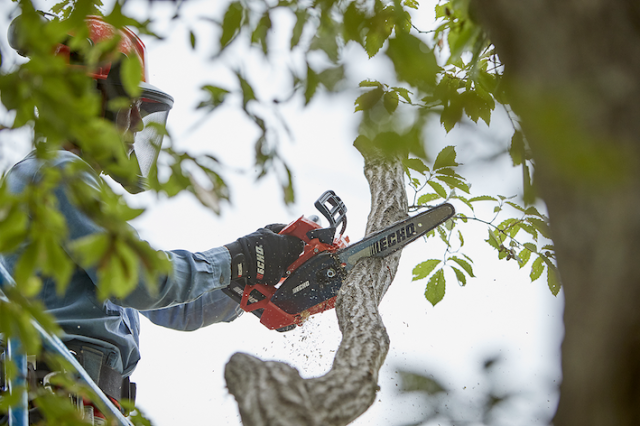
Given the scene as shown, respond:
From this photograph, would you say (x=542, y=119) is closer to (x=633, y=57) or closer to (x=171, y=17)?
(x=633, y=57)

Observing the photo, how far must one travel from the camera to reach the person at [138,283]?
1.93 m

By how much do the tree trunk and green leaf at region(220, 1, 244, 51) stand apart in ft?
1.69

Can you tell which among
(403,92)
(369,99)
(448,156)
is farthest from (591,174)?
(448,156)

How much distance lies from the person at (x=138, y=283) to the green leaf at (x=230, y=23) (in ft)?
2.61

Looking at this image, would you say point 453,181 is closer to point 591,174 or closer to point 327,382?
point 327,382

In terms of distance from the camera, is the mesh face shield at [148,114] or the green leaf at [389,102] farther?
the mesh face shield at [148,114]

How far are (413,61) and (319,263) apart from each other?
186 cm

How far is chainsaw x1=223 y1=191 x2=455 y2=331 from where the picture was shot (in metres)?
2.31

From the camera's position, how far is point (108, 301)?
2129 millimetres

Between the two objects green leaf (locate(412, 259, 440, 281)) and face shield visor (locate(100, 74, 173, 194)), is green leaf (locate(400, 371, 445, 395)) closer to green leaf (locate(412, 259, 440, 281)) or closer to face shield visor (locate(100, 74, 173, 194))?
green leaf (locate(412, 259, 440, 281))

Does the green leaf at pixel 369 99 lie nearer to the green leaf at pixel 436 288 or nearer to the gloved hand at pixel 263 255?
the green leaf at pixel 436 288

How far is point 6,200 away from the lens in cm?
59

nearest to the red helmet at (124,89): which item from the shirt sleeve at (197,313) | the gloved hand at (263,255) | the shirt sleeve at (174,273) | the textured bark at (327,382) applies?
the shirt sleeve at (174,273)

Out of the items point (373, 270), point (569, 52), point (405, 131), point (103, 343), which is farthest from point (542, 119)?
point (103, 343)
